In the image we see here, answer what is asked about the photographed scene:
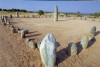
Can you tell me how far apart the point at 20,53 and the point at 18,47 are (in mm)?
1392

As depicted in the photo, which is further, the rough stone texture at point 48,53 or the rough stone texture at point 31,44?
the rough stone texture at point 31,44

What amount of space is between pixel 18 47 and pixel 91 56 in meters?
5.18

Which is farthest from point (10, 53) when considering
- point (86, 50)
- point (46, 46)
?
point (86, 50)

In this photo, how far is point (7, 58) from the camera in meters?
15.0

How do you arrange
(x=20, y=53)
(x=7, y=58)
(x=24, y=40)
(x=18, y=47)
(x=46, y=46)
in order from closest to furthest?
(x=46, y=46), (x=7, y=58), (x=20, y=53), (x=18, y=47), (x=24, y=40)

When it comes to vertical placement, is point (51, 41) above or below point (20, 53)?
above

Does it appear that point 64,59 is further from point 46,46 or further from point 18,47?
point 18,47

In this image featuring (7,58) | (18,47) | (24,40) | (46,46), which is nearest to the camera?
(46,46)

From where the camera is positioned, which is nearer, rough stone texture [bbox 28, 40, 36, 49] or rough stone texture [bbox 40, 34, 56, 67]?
rough stone texture [bbox 40, 34, 56, 67]

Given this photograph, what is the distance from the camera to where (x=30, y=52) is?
16.0 meters

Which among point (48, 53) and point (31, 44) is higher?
point (48, 53)

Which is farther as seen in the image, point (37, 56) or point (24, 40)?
point (24, 40)

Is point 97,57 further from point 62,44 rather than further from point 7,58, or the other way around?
point 7,58

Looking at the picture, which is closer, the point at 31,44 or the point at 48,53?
the point at 48,53
